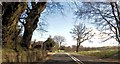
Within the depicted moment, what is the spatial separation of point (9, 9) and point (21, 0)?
164cm

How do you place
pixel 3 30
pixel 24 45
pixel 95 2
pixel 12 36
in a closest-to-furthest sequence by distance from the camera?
pixel 3 30 < pixel 12 36 < pixel 24 45 < pixel 95 2

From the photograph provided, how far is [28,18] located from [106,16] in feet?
55.0

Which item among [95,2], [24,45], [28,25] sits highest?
[95,2]

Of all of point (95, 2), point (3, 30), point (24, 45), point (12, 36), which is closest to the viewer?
point (3, 30)

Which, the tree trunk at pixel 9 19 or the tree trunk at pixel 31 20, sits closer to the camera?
the tree trunk at pixel 9 19

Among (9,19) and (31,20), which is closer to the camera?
(9,19)

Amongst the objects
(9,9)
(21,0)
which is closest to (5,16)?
(9,9)

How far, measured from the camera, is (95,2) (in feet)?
141

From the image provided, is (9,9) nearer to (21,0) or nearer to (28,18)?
(21,0)

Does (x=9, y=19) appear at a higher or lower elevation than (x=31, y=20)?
lower

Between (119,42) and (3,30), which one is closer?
(3,30)

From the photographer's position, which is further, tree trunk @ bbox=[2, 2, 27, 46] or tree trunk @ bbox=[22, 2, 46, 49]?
tree trunk @ bbox=[22, 2, 46, 49]

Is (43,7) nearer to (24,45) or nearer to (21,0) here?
(24,45)

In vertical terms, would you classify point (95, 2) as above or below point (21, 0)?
above
